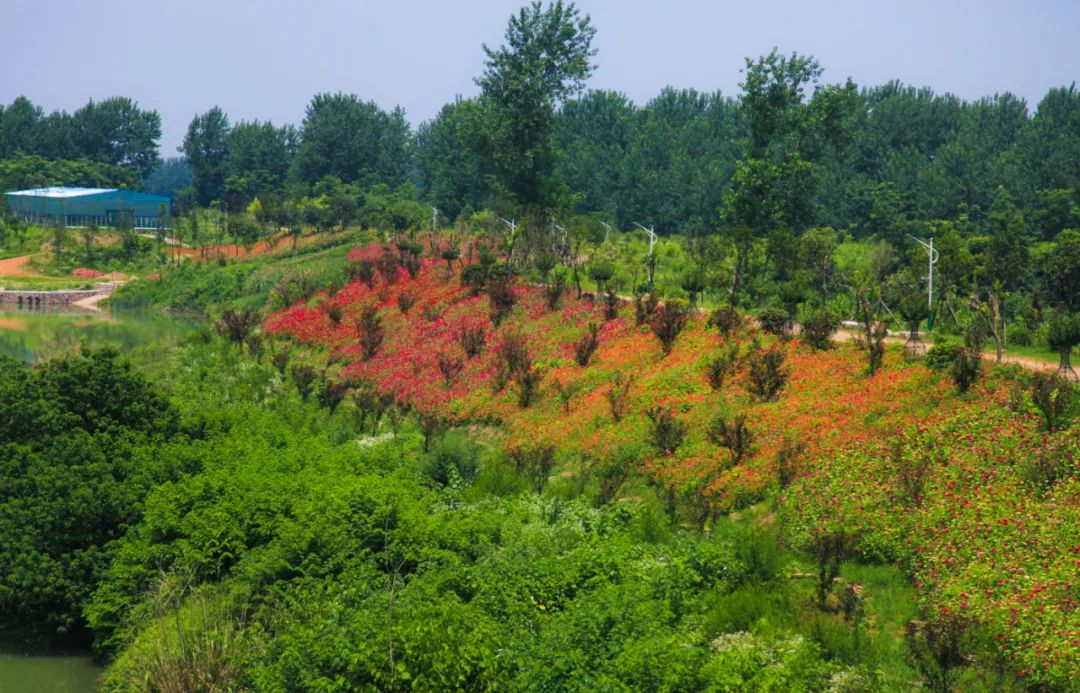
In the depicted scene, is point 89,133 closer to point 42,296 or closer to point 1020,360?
point 42,296

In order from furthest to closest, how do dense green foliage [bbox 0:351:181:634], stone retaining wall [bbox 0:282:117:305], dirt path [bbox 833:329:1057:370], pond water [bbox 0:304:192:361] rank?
stone retaining wall [bbox 0:282:117:305]
pond water [bbox 0:304:192:361]
dirt path [bbox 833:329:1057:370]
dense green foliage [bbox 0:351:181:634]

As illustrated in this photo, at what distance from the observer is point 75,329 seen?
1918 inches

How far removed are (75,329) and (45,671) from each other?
3680 cm

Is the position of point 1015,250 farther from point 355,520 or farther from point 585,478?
point 355,520

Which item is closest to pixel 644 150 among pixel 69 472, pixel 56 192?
pixel 56 192

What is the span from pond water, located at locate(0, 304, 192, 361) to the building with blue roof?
24.1m

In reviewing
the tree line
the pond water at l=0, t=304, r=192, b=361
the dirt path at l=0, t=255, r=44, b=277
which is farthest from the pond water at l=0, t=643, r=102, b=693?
the dirt path at l=0, t=255, r=44, b=277

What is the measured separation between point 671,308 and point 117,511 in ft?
51.0

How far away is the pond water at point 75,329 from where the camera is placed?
4150 cm

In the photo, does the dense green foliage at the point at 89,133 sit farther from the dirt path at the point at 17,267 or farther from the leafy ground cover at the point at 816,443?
the leafy ground cover at the point at 816,443

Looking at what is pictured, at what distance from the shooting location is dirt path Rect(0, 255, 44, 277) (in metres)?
69.8

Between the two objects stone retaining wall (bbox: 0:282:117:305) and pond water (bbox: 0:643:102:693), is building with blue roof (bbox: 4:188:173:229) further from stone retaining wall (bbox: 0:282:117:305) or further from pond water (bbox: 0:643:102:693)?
pond water (bbox: 0:643:102:693)

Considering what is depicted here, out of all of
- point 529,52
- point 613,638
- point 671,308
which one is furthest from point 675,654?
point 529,52

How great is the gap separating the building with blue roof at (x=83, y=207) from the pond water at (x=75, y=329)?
24.1 m
